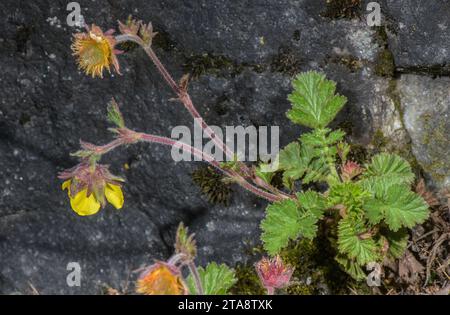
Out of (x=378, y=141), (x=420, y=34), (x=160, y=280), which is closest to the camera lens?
(x=160, y=280)

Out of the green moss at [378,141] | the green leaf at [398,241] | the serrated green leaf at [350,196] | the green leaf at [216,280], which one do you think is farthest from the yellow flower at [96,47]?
the green leaf at [398,241]

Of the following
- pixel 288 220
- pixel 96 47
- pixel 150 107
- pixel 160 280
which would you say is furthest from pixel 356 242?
pixel 96 47

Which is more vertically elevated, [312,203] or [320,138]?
[320,138]

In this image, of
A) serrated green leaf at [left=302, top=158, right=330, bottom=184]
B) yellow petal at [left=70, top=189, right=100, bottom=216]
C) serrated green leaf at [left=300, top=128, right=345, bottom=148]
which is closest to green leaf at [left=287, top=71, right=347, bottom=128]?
serrated green leaf at [left=300, top=128, right=345, bottom=148]

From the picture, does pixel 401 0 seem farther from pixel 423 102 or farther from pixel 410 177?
pixel 410 177

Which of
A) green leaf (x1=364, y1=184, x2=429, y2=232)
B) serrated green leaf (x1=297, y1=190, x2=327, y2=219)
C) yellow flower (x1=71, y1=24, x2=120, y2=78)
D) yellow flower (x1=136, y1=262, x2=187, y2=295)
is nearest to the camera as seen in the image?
yellow flower (x1=136, y1=262, x2=187, y2=295)

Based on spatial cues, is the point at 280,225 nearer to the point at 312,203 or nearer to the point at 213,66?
the point at 312,203

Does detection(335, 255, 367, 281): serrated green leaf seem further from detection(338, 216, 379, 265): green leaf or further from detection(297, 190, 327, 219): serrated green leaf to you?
detection(297, 190, 327, 219): serrated green leaf
